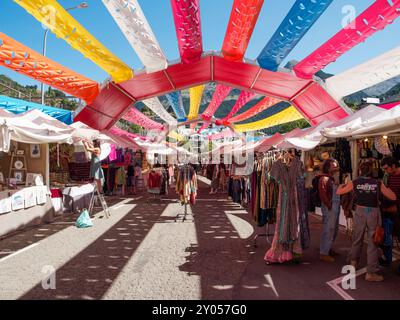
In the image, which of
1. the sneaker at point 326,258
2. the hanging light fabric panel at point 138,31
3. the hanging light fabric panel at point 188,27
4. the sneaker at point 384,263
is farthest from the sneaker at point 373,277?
the hanging light fabric panel at point 138,31

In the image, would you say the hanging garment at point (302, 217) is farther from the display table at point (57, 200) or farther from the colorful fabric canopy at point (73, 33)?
the display table at point (57, 200)

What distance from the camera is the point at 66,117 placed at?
11.0 meters

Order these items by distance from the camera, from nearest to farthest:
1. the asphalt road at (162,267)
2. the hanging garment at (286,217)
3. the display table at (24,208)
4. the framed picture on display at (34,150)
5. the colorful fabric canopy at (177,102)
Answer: the asphalt road at (162,267) < the hanging garment at (286,217) < the display table at (24,208) < the framed picture on display at (34,150) < the colorful fabric canopy at (177,102)

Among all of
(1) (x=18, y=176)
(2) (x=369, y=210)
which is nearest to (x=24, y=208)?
(1) (x=18, y=176)

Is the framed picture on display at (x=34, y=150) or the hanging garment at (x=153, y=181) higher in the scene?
the framed picture on display at (x=34, y=150)

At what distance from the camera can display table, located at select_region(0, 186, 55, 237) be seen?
23.5ft

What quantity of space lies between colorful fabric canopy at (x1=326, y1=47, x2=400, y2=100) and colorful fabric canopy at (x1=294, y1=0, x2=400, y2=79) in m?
0.78

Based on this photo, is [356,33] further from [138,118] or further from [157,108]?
[138,118]

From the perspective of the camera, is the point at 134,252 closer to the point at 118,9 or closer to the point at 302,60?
the point at 118,9

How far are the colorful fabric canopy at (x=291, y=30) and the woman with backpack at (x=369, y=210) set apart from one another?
9.45 ft

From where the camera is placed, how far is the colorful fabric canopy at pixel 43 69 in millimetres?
6816

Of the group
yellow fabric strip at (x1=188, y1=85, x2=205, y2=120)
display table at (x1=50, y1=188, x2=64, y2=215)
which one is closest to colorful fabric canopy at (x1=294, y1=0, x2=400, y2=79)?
yellow fabric strip at (x1=188, y1=85, x2=205, y2=120)

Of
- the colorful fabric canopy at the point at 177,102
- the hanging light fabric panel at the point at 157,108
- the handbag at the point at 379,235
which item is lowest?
the handbag at the point at 379,235
